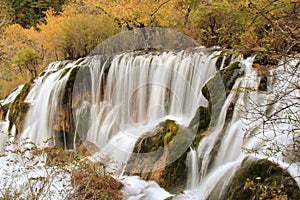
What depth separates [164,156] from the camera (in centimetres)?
597

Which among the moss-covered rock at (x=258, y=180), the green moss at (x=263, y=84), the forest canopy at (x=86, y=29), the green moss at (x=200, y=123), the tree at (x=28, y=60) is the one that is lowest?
the moss-covered rock at (x=258, y=180)

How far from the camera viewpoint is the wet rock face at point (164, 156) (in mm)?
5574

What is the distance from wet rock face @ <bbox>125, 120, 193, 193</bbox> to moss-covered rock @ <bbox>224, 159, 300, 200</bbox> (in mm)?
1457

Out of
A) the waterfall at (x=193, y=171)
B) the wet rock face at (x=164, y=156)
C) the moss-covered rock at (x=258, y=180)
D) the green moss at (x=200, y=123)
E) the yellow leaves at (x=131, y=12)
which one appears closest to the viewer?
the moss-covered rock at (x=258, y=180)

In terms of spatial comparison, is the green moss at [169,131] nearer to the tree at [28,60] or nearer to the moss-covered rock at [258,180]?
Result: the moss-covered rock at [258,180]

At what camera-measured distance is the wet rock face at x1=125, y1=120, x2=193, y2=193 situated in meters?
5.57

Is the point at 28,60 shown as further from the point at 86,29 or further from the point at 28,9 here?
the point at 28,9

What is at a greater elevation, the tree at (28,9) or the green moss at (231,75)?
the tree at (28,9)

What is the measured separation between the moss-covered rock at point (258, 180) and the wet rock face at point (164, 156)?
1.46m

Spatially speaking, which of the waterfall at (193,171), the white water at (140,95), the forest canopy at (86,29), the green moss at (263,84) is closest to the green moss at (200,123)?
the waterfall at (193,171)

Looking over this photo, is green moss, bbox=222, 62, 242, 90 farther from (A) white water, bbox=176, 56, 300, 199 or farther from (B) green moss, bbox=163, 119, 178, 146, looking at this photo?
(B) green moss, bbox=163, 119, 178, 146

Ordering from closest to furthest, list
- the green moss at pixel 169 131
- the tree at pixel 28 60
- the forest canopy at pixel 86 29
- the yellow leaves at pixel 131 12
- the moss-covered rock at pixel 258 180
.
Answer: the moss-covered rock at pixel 258 180
the green moss at pixel 169 131
the forest canopy at pixel 86 29
the yellow leaves at pixel 131 12
the tree at pixel 28 60

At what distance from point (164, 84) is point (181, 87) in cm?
62

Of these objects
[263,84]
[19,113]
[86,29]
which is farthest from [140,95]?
[86,29]
